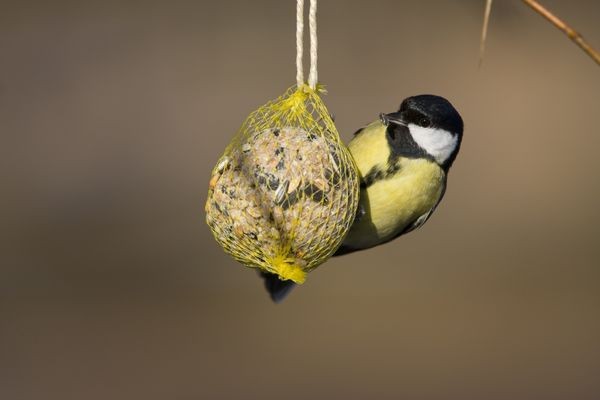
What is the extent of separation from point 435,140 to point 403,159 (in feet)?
0.40

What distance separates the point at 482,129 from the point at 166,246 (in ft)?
8.77

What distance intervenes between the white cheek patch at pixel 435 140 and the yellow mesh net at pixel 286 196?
393 mm

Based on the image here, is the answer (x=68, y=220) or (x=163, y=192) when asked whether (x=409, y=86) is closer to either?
(x=163, y=192)

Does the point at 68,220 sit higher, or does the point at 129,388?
the point at 68,220

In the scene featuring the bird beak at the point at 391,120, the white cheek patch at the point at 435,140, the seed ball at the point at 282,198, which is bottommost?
the seed ball at the point at 282,198

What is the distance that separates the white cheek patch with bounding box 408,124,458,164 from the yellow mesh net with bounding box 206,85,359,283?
393 mm

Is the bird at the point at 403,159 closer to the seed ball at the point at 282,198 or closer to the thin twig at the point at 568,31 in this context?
the seed ball at the point at 282,198

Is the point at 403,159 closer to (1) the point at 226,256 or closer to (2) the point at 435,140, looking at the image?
(2) the point at 435,140

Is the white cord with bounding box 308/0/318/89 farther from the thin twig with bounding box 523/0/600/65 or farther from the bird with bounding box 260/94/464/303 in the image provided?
the thin twig with bounding box 523/0/600/65

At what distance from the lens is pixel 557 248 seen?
7.01 meters

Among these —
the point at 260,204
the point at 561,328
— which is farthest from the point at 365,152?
the point at 561,328

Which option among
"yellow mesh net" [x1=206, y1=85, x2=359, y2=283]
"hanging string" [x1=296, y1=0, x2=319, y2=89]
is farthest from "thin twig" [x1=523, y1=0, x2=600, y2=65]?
"yellow mesh net" [x1=206, y1=85, x2=359, y2=283]

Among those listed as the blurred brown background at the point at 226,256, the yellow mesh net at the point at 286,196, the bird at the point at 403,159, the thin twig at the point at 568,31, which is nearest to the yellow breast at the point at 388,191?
the bird at the point at 403,159

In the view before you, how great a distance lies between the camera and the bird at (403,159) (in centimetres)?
288
